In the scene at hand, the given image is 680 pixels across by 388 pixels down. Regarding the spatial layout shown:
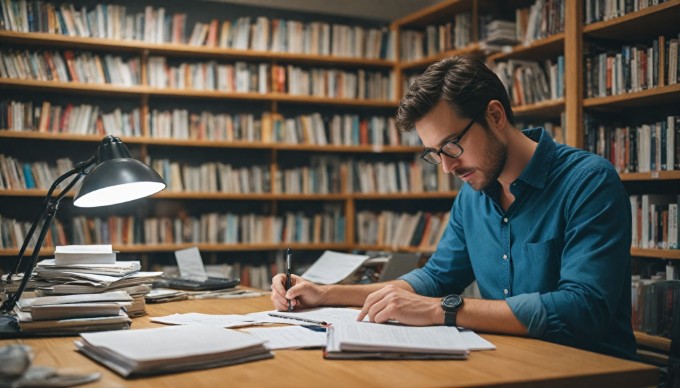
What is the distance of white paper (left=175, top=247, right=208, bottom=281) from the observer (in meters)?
2.45

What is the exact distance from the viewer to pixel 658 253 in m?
2.79

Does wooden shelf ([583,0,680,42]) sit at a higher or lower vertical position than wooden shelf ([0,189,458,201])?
higher

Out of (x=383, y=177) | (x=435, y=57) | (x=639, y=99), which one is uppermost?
(x=435, y=57)

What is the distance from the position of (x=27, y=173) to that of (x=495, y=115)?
345cm

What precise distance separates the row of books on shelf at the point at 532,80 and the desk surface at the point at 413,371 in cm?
244

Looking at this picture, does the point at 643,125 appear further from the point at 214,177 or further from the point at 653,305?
the point at 214,177

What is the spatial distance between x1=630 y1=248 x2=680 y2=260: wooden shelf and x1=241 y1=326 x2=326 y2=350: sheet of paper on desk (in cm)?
184

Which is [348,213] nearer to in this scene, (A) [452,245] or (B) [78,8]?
(B) [78,8]

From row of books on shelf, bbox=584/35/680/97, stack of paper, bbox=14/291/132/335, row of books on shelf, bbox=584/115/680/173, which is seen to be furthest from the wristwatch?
row of books on shelf, bbox=584/35/680/97

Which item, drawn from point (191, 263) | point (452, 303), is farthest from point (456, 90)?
point (191, 263)

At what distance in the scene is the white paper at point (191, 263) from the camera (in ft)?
8.03

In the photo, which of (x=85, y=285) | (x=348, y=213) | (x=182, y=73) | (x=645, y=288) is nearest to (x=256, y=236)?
(x=348, y=213)

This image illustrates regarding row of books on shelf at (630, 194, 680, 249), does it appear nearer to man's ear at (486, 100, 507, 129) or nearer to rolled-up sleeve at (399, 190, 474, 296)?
rolled-up sleeve at (399, 190, 474, 296)

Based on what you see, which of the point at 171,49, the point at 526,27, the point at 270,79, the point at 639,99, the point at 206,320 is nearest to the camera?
the point at 206,320
